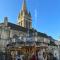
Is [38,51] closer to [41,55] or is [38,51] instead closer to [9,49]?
[41,55]

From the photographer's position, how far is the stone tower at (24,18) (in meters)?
51.3

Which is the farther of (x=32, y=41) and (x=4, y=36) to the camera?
(x=4, y=36)

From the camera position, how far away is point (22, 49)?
24766 millimetres

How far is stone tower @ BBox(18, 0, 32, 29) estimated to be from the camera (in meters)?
51.3

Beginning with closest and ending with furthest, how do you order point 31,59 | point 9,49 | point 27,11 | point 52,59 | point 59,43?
point 31,59 < point 9,49 < point 52,59 < point 59,43 < point 27,11

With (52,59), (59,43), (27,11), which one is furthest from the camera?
(27,11)

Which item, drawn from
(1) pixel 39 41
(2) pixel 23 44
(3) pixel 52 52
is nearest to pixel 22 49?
(2) pixel 23 44

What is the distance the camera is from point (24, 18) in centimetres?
5188

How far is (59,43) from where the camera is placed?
2991 cm

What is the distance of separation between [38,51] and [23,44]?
215 centimetres

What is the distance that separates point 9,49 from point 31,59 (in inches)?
131

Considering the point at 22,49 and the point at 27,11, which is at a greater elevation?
the point at 27,11

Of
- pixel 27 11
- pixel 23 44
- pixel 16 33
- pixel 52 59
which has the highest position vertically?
pixel 27 11

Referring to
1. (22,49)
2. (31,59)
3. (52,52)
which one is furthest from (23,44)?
(52,52)
